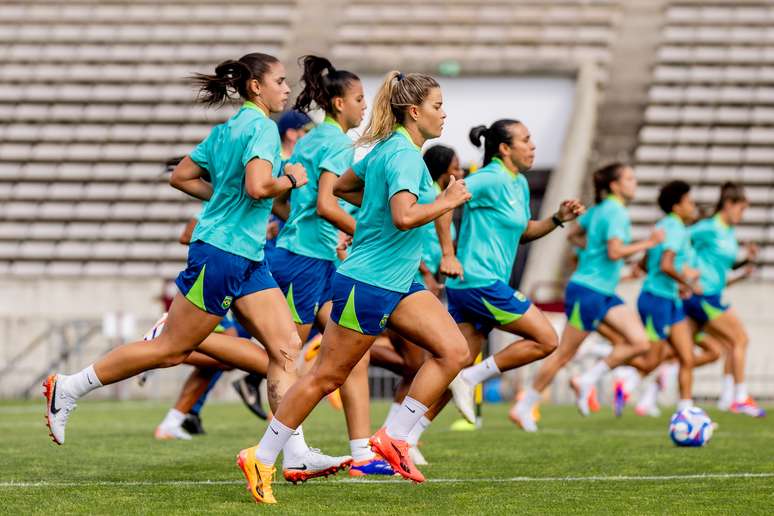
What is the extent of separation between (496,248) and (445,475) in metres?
1.81

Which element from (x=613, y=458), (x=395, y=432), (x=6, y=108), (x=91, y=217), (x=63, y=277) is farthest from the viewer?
(x=6, y=108)

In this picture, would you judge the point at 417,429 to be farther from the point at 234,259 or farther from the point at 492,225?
the point at 234,259

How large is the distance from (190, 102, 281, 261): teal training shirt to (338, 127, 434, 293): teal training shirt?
513 millimetres

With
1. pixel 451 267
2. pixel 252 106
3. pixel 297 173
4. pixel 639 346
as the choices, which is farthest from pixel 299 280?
pixel 639 346

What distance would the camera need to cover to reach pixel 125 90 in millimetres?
26719

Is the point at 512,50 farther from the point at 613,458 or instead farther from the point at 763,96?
the point at 613,458

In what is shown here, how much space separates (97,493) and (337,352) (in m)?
1.27

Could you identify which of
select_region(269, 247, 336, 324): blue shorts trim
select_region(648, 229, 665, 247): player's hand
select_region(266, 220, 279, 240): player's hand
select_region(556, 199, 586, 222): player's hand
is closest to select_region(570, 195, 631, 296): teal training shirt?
select_region(648, 229, 665, 247): player's hand

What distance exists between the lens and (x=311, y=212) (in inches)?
318

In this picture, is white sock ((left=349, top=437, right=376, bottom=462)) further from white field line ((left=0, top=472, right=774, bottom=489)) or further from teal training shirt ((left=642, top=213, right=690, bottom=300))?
teal training shirt ((left=642, top=213, right=690, bottom=300))

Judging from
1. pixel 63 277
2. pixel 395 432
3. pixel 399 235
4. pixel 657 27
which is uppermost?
pixel 657 27

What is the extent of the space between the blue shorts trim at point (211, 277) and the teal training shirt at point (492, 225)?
245 cm

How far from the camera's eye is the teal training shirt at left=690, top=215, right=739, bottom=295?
13.6 metres

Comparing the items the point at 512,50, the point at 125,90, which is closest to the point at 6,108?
the point at 125,90
